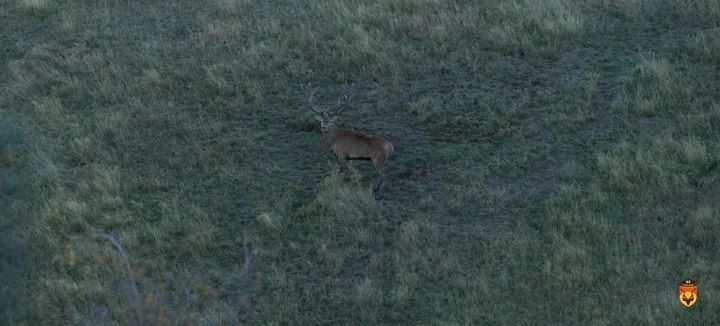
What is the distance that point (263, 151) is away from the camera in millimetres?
15430

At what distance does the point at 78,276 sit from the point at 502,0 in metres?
9.21

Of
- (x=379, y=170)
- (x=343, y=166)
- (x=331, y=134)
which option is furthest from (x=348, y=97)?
(x=379, y=170)

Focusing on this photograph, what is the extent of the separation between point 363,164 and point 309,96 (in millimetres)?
1775

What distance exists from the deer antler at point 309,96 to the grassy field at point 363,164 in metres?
0.22

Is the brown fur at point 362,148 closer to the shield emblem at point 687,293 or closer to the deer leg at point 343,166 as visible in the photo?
the deer leg at point 343,166

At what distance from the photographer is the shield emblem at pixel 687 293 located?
435 inches

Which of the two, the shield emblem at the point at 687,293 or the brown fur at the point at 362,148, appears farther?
the brown fur at the point at 362,148

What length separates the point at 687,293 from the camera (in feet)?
36.6

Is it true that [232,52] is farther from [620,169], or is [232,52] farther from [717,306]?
[717,306]

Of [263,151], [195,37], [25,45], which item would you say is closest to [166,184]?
[263,151]

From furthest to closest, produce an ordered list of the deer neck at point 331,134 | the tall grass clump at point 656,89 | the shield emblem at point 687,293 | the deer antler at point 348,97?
the deer antler at point 348,97, the tall grass clump at point 656,89, the deer neck at point 331,134, the shield emblem at point 687,293

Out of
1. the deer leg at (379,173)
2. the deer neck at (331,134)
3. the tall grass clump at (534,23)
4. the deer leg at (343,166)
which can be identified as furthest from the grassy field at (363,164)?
the deer neck at (331,134)

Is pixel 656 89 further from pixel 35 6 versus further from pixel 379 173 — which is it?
pixel 35 6

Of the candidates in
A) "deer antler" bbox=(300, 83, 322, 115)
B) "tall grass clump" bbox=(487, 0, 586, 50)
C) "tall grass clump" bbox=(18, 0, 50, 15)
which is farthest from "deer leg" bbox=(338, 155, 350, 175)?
"tall grass clump" bbox=(18, 0, 50, 15)
